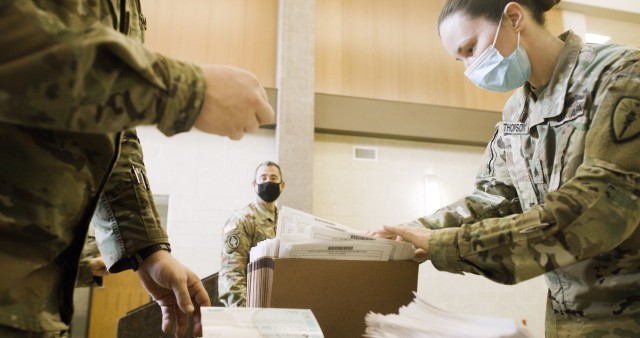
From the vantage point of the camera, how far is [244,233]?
10.4 feet

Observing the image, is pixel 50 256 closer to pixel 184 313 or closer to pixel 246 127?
pixel 246 127

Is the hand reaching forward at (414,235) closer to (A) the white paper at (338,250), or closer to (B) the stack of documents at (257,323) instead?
(A) the white paper at (338,250)

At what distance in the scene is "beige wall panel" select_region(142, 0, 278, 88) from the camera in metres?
4.80

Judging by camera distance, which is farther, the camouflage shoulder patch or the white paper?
the camouflage shoulder patch

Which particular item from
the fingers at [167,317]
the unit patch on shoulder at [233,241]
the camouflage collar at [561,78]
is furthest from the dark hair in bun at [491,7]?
the unit patch on shoulder at [233,241]

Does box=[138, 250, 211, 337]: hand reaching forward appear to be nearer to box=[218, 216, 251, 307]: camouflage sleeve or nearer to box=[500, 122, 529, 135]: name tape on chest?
box=[500, 122, 529, 135]: name tape on chest

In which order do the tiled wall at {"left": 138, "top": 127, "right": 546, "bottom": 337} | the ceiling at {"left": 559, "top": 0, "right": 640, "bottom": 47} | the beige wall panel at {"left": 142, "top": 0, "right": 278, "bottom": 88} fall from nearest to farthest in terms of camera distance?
the tiled wall at {"left": 138, "top": 127, "right": 546, "bottom": 337} → the beige wall panel at {"left": 142, "top": 0, "right": 278, "bottom": 88} → the ceiling at {"left": 559, "top": 0, "right": 640, "bottom": 47}

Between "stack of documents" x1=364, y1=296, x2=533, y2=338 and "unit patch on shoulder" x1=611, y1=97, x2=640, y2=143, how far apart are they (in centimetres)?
48

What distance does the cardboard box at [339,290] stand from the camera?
2.85 feet

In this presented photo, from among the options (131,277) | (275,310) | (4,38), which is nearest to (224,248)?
(131,277)

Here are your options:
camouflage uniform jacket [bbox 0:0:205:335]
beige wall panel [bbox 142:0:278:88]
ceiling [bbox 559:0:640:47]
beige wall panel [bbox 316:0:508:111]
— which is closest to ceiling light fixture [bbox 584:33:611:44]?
ceiling [bbox 559:0:640:47]

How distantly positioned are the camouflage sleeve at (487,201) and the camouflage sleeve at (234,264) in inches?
70.4

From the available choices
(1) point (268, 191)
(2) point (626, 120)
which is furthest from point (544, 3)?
(1) point (268, 191)

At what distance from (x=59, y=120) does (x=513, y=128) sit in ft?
3.66
